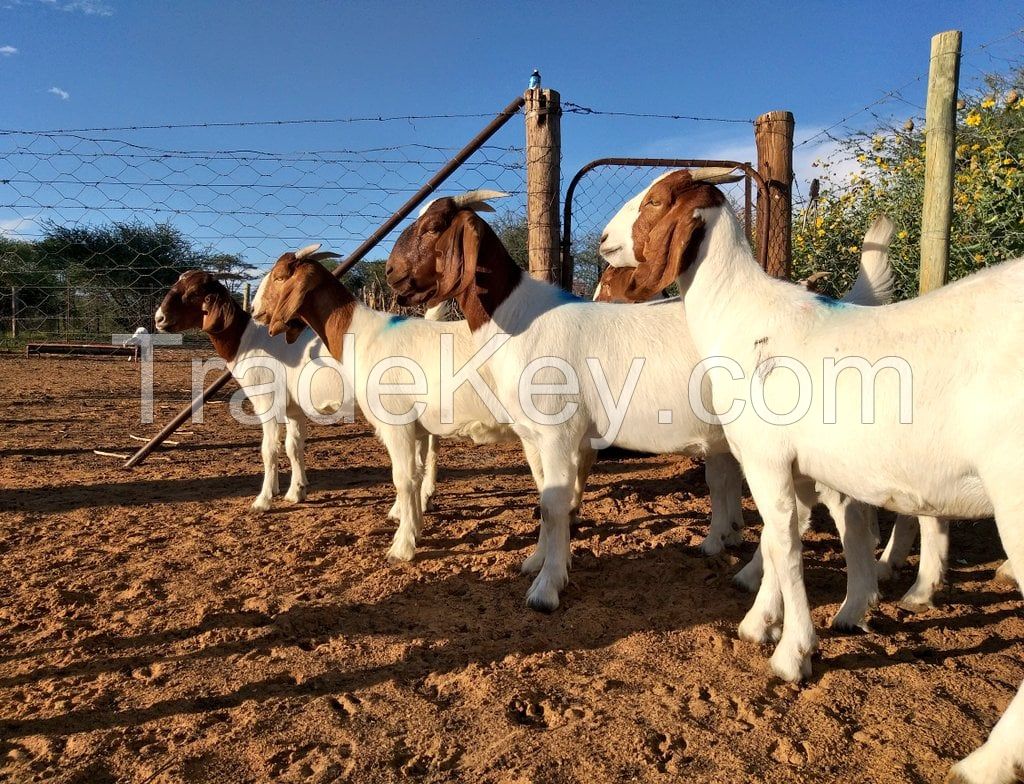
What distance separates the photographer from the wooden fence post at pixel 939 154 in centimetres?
430

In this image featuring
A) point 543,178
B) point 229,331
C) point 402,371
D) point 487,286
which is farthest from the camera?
point 229,331

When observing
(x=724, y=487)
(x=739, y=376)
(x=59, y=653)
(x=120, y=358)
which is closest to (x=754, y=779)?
(x=739, y=376)

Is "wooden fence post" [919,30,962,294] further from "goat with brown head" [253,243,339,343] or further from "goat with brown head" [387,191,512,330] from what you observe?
"goat with brown head" [253,243,339,343]

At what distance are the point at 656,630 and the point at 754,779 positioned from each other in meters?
1.24

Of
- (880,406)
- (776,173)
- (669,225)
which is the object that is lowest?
(880,406)

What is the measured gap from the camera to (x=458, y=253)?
425cm

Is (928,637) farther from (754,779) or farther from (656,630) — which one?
(754,779)

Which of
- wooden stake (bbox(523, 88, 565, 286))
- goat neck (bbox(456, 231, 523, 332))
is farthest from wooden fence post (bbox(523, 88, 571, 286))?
goat neck (bbox(456, 231, 523, 332))

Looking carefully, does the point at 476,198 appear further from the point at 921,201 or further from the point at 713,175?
the point at 921,201

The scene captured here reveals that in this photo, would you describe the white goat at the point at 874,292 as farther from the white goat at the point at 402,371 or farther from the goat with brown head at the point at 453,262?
the white goat at the point at 402,371

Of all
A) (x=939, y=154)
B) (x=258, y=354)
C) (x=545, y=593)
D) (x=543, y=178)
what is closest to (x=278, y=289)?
(x=258, y=354)

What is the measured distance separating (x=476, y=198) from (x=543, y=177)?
2.04 metres

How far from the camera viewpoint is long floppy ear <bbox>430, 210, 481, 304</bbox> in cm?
421

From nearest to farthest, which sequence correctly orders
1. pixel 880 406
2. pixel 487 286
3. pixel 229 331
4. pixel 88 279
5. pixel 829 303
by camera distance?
Result: pixel 880 406
pixel 829 303
pixel 487 286
pixel 229 331
pixel 88 279
